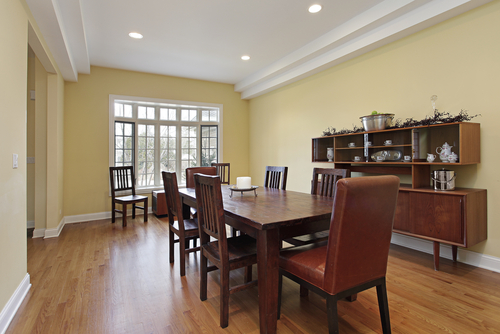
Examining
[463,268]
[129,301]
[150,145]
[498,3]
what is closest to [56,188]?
[150,145]

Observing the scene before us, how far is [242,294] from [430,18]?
10.5 feet

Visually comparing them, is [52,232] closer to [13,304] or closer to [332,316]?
[13,304]

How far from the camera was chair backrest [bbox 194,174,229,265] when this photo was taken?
1702mm

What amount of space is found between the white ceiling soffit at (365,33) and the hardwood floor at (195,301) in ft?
8.16

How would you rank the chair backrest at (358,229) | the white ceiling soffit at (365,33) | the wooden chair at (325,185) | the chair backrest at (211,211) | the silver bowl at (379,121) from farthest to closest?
the silver bowl at (379,121) → the white ceiling soffit at (365,33) → the wooden chair at (325,185) → the chair backrest at (211,211) → the chair backrest at (358,229)

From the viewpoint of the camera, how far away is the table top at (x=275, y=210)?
157 centimetres

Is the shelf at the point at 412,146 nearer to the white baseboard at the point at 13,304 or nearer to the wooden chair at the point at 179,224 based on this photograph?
the wooden chair at the point at 179,224

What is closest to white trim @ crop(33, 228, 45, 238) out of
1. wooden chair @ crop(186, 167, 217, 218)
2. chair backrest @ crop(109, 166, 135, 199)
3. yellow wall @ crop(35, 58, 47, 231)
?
yellow wall @ crop(35, 58, 47, 231)

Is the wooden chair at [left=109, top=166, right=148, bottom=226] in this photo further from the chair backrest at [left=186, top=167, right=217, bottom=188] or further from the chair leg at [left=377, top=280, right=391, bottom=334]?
the chair leg at [left=377, top=280, right=391, bottom=334]

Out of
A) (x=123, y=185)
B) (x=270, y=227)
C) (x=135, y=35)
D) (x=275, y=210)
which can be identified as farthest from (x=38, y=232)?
(x=270, y=227)

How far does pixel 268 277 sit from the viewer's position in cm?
157

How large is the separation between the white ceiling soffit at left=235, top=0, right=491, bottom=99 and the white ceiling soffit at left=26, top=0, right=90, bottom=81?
114 inches

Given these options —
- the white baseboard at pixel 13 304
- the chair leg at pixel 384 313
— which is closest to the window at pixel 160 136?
the white baseboard at pixel 13 304

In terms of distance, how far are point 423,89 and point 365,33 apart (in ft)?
3.26
